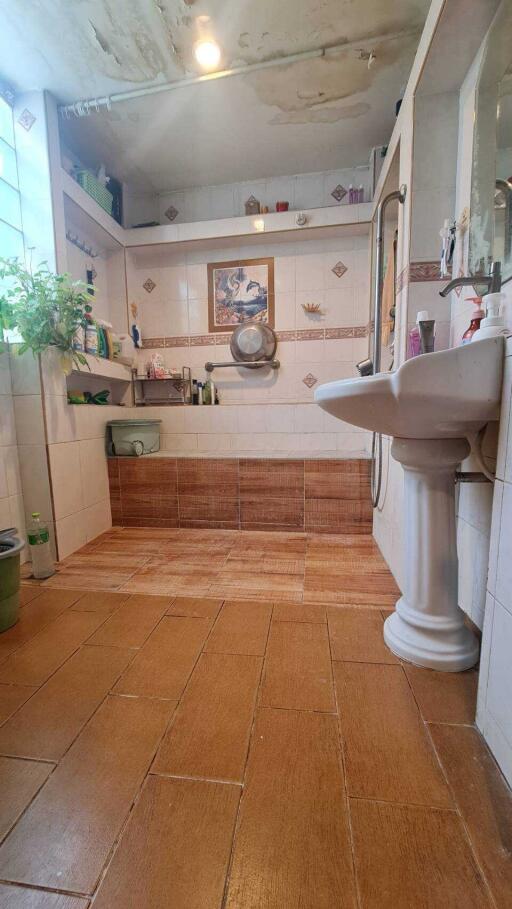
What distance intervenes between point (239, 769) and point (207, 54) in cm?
271

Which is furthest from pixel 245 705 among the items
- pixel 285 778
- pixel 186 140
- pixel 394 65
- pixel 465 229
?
pixel 186 140

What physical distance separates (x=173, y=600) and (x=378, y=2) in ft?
8.46

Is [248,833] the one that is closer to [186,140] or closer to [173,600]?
[173,600]

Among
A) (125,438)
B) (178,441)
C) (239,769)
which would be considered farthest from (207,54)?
(239,769)

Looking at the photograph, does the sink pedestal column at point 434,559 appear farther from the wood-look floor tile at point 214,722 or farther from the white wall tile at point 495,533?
the wood-look floor tile at point 214,722

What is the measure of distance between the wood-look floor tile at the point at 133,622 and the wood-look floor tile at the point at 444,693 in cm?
87

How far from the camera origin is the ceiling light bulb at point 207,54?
161 cm

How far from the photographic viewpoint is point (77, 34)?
155cm

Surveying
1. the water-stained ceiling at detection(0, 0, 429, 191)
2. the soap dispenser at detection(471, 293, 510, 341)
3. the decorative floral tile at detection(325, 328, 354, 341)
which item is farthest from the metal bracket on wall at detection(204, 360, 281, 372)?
the soap dispenser at detection(471, 293, 510, 341)

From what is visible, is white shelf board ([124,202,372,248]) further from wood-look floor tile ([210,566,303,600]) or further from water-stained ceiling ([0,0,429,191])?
wood-look floor tile ([210,566,303,600])

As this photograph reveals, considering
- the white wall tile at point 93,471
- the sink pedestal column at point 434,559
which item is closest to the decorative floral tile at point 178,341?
the white wall tile at point 93,471

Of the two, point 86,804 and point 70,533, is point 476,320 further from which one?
point 70,533

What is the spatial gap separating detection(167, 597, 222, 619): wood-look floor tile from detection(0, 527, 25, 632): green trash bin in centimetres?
57

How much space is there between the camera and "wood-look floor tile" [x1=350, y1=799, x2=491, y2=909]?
56cm
